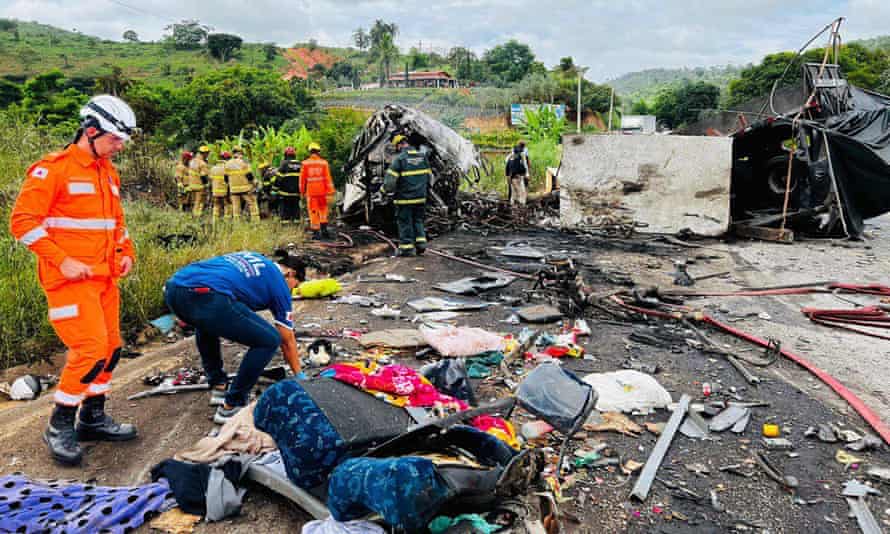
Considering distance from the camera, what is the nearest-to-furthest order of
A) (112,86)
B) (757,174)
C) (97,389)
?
1. (97,389)
2. (757,174)
3. (112,86)

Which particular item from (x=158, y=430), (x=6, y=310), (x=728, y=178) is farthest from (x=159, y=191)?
(x=728, y=178)

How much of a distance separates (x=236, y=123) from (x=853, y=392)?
2520cm

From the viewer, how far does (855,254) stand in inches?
329

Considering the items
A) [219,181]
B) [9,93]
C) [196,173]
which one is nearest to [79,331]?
[219,181]

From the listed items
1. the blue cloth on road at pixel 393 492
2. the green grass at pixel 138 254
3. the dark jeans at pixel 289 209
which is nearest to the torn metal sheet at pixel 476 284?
the green grass at pixel 138 254

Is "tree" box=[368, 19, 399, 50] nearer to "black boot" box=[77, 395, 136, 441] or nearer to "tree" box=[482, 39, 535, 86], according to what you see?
"tree" box=[482, 39, 535, 86]

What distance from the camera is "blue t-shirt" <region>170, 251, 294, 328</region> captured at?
3.04 meters

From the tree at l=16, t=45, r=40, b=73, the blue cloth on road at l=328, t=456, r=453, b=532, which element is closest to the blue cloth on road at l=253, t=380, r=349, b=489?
the blue cloth on road at l=328, t=456, r=453, b=532

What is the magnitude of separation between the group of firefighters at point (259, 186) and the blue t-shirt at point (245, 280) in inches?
258

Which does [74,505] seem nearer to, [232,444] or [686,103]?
[232,444]

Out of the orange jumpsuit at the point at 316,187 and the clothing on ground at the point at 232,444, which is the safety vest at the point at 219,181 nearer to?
the orange jumpsuit at the point at 316,187

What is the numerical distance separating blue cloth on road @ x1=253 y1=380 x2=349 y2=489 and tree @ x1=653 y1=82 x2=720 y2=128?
140 feet

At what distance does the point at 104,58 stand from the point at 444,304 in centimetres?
7866

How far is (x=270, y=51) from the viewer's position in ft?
255
